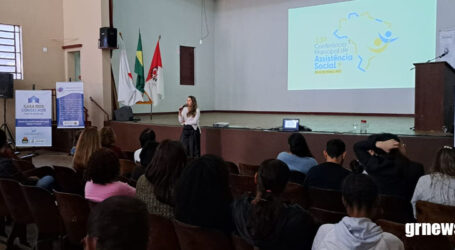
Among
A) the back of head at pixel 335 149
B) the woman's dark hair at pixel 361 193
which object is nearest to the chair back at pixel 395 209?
the back of head at pixel 335 149

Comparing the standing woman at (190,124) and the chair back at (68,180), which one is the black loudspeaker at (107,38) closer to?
the standing woman at (190,124)

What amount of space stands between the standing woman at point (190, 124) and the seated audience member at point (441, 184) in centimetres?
474

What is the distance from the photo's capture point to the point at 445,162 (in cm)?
242

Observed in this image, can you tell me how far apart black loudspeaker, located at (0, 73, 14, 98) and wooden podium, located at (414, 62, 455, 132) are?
292 inches

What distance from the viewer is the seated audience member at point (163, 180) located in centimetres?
228

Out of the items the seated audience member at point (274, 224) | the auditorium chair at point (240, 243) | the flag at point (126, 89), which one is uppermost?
the flag at point (126, 89)

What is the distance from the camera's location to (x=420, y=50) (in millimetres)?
9281

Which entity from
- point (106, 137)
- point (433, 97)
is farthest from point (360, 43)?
point (106, 137)

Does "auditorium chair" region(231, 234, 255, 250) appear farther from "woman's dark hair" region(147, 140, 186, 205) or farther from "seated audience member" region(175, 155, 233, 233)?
"woman's dark hair" region(147, 140, 186, 205)

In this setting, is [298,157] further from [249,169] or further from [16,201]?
[16,201]

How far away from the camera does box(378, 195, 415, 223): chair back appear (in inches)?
97.3

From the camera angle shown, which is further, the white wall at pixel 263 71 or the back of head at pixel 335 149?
the white wall at pixel 263 71

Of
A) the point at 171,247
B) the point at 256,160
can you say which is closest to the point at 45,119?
the point at 256,160

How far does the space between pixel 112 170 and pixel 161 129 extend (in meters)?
5.44
